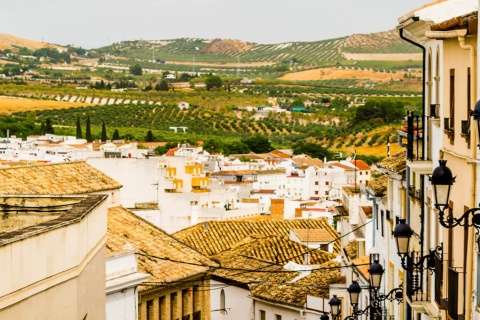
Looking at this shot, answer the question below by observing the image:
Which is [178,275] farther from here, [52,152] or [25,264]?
[52,152]

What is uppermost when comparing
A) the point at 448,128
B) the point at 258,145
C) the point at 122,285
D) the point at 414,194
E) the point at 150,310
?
the point at 448,128

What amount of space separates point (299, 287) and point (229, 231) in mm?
14001

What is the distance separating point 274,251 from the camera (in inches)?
1610

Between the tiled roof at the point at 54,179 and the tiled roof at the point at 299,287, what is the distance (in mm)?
5149

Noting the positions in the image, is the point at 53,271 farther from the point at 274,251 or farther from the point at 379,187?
the point at 274,251

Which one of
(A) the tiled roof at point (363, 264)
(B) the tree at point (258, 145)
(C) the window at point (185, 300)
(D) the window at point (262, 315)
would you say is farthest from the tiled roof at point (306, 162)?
(A) the tiled roof at point (363, 264)

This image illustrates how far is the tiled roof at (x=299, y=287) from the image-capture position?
3169 cm

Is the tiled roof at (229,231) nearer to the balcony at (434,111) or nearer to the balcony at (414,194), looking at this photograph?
the balcony at (414,194)

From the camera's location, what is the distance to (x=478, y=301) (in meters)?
10.1

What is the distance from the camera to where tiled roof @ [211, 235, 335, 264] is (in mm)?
39438

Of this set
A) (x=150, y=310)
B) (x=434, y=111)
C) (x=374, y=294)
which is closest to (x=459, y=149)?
(x=434, y=111)

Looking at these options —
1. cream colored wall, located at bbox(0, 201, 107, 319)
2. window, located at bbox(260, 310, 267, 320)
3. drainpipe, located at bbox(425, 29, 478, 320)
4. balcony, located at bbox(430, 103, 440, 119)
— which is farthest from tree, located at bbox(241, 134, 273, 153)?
drainpipe, located at bbox(425, 29, 478, 320)

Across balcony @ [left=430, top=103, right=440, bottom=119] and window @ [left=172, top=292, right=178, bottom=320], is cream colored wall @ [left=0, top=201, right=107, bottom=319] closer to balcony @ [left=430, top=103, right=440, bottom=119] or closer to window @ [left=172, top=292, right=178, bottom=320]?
balcony @ [left=430, top=103, right=440, bottom=119]

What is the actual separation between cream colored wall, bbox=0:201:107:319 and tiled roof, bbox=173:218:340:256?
30.7m
